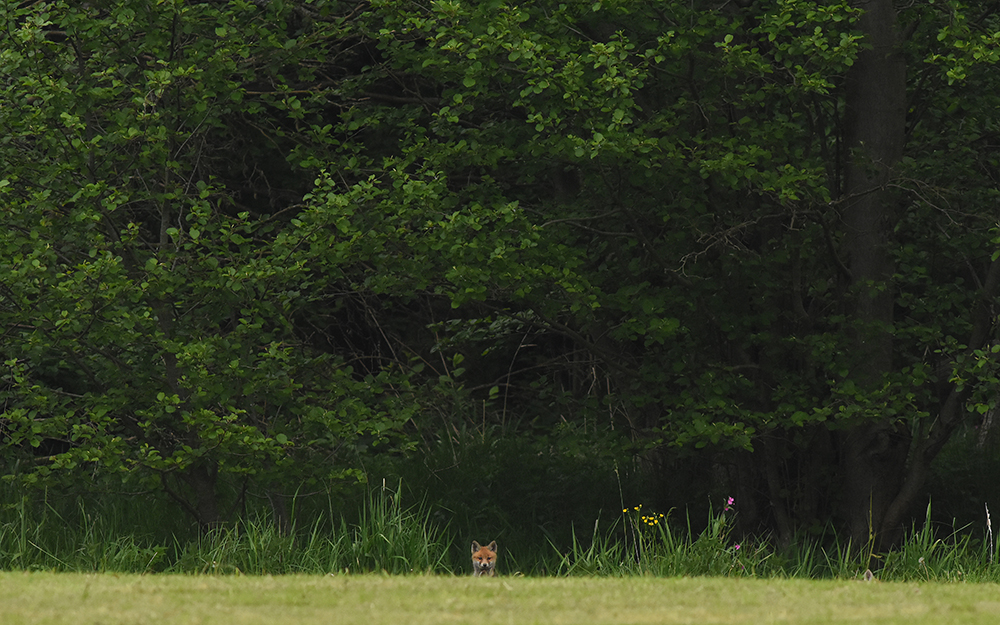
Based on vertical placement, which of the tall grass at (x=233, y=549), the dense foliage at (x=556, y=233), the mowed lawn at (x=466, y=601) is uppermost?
the dense foliage at (x=556, y=233)

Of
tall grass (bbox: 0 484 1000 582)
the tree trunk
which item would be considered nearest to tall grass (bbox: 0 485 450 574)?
tall grass (bbox: 0 484 1000 582)

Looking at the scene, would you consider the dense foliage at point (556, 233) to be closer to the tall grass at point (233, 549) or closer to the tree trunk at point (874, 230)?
the tree trunk at point (874, 230)

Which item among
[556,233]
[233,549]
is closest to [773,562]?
[556,233]

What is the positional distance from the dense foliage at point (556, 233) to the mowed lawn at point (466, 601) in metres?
2.24

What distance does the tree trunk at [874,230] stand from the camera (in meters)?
11.2

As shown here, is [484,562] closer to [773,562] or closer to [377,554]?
[377,554]

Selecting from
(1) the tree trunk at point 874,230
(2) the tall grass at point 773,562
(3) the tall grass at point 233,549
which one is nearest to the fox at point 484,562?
(3) the tall grass at point 233,549

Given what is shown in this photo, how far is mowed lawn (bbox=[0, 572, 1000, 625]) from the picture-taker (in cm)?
631

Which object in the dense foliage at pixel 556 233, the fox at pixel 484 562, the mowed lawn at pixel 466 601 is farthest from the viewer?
the dense foliage at pixel 556 233

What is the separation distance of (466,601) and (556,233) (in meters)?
4.67

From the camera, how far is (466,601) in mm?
6863

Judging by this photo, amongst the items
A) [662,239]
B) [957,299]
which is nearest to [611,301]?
[662,239]

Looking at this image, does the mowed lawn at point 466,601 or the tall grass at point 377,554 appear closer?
the mowed lawn at point 466,601

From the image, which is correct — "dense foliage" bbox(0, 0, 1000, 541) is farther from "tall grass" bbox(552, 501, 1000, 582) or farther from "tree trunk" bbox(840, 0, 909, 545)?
"tall grass" bbox(552, 501, 1000, 582)
